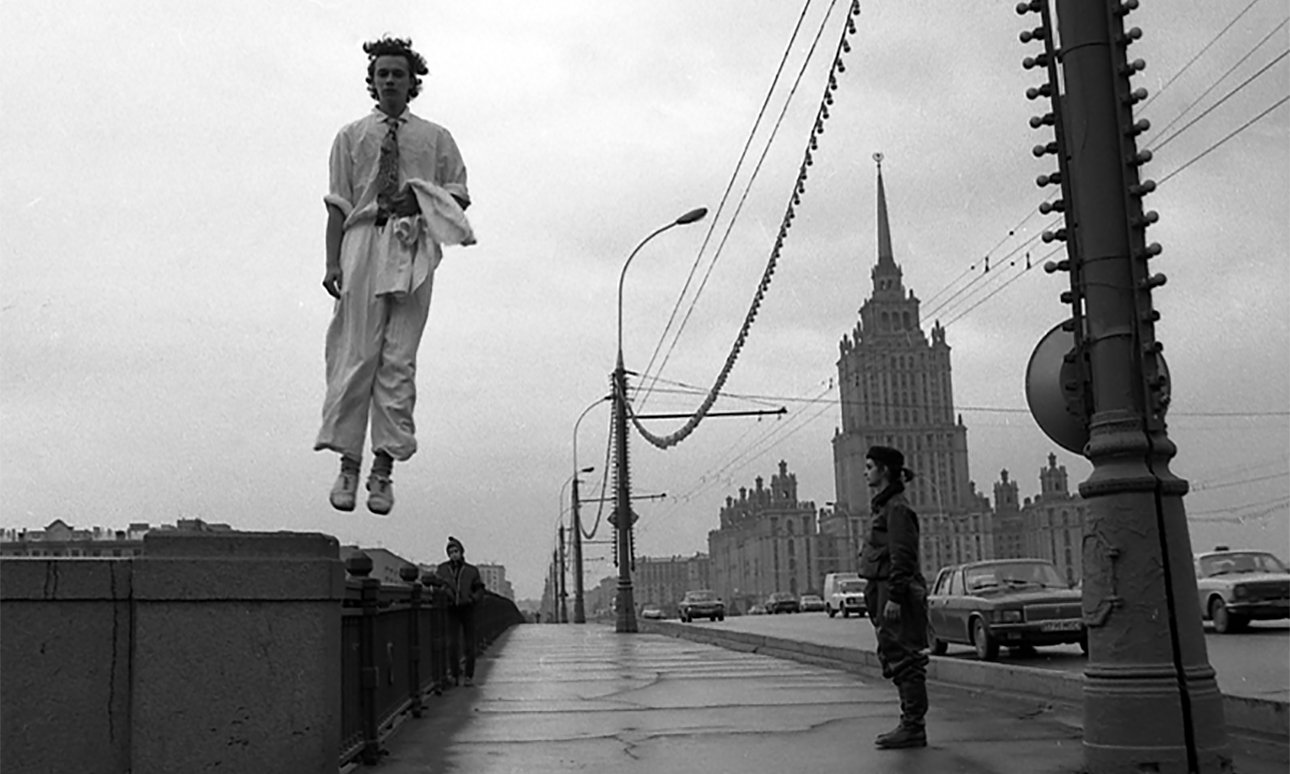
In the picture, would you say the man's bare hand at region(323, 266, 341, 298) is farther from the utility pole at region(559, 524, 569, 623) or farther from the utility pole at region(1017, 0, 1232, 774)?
the utility pole at region(559, 524, 569, 623)

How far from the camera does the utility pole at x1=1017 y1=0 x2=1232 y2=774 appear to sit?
6.16m

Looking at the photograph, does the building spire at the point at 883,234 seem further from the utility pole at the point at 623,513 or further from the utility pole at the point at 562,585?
the utility pole at the point at 623,513

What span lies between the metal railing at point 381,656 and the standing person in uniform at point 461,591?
206 cm

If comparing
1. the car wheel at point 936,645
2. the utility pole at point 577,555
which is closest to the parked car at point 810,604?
the utility pole at point 577,555

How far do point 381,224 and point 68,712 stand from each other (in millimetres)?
2038

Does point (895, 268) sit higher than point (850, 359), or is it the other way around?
point (895, 268)

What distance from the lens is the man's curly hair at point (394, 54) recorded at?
5215mm

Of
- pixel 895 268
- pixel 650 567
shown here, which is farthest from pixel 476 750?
pixel 650 567

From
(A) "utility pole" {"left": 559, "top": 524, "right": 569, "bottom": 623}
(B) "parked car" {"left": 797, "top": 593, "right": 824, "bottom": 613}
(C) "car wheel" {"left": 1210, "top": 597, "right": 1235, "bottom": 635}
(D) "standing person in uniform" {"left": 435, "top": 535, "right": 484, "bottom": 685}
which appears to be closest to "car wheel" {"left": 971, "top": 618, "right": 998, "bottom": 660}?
(C) "car wheel" {"left": 1210, "top": 597, "right": 1235, "bottom": 635}

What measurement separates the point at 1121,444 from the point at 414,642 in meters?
4.94

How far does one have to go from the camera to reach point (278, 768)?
16.1 feet

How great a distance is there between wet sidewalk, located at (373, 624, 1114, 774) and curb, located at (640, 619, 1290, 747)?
24 cm

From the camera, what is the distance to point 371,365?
495 centimetres

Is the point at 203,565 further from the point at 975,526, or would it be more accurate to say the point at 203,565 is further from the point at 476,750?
the point at 975,526
